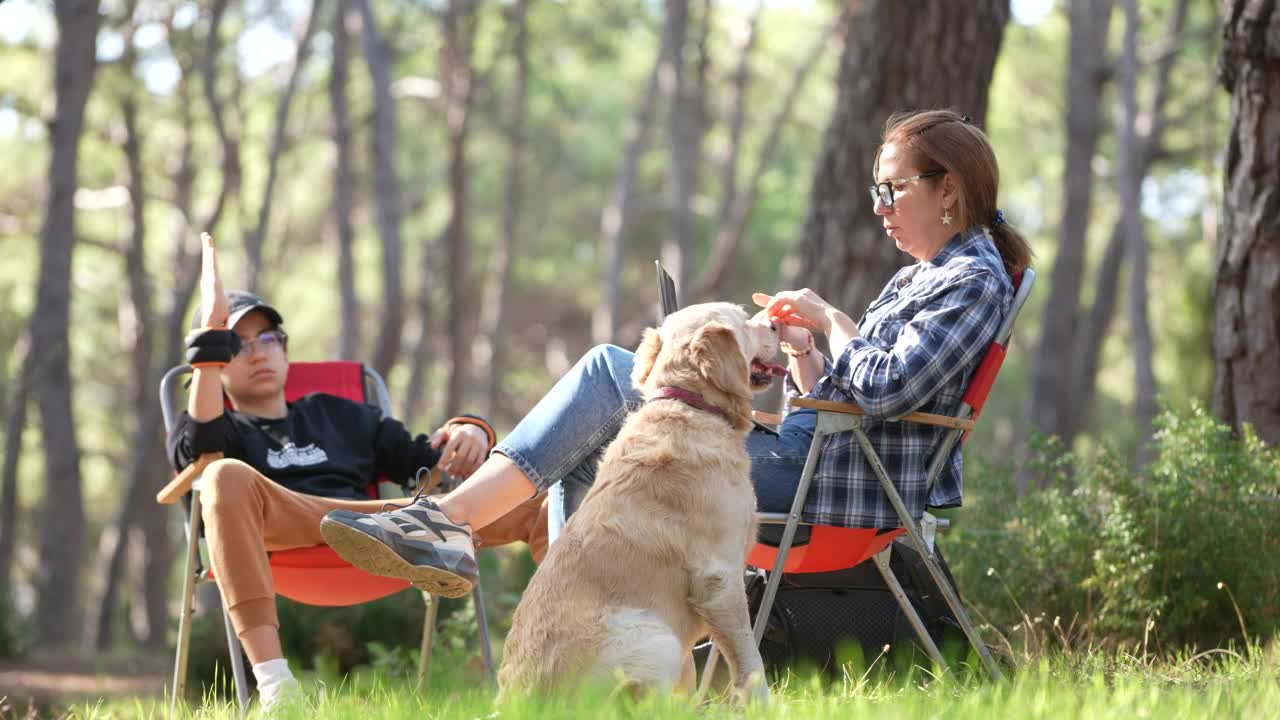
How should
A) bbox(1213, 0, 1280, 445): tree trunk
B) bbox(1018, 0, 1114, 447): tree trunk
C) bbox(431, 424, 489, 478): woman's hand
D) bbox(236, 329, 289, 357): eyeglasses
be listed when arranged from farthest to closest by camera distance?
1. bbox(1018, 0, 1114, 447): tree trunk
2. bbox(1213, 0, 1280, 445): tree trunk
3. bbox(236, 329, 289, 357): eyeglasses
4. bbox(431, 424, 489, 478): woman's hand

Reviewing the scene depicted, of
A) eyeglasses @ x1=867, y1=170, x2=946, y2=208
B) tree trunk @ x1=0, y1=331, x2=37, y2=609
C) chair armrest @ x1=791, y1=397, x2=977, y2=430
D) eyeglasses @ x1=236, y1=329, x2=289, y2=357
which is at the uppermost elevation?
eyeglasses @ x1=867, y1=170, x2=946, y2=208

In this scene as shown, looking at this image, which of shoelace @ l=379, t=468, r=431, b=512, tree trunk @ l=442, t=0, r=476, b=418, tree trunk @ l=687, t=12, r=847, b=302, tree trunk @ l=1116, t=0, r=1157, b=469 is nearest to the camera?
shoelace @ l=379, t=468, r=431, b=512

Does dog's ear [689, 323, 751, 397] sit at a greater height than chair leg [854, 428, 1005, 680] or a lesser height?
greater

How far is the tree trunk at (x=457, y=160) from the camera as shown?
17703 mm

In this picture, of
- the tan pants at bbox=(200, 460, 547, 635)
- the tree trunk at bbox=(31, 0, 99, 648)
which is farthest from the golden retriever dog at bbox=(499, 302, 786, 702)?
the tree trunk at bbox=(31, 0, 99, 648)

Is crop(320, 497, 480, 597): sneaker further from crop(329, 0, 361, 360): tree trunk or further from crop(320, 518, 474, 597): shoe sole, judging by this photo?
crop(329, 0, 361, 360): tree trunk

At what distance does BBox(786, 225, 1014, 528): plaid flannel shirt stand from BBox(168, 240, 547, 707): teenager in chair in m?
1.02

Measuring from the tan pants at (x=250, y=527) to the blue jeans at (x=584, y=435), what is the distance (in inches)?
11.8

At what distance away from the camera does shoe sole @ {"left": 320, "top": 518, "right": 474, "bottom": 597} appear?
130 inches

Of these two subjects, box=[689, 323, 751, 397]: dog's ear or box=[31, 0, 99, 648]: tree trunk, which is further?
box=[31, 0, 99, 648]: tree trunk

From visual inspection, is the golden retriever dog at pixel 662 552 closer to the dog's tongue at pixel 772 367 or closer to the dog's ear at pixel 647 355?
the dog's ear at pixel 647 355

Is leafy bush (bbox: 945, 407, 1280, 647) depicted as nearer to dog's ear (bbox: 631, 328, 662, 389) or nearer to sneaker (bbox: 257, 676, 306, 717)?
dog's ear (bbox: 631, 328, 662, 389)

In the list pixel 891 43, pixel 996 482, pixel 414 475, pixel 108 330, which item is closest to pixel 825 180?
pixel 891 43

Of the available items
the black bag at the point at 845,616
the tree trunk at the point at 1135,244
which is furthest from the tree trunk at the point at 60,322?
the tree trunk at the point at 1135,244
